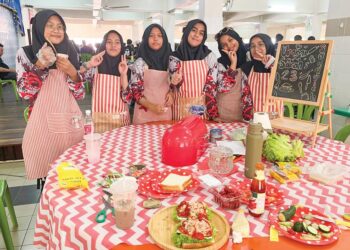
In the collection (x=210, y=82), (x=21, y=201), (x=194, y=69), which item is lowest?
(x=21, y=201)

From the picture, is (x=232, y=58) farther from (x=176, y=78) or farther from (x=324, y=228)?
(x=324, y=228)

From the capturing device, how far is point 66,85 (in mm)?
2475

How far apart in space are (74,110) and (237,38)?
1.78 meters

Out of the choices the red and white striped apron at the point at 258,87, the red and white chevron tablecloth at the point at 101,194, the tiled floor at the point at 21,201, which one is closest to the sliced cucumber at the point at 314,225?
the red and white chevron tablecloth at the point at 101,194

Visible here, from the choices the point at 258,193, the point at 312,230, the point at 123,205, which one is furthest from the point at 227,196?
the point at 123,205

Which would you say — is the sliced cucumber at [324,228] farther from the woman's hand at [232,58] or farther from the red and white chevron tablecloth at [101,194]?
the woman's hand at [232,58]

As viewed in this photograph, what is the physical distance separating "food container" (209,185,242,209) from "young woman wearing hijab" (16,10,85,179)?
1526 millimetres

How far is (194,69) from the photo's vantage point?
2900 millimetres

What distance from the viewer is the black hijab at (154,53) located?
286cm

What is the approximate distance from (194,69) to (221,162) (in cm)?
141

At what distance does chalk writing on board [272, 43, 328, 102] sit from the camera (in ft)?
7.56

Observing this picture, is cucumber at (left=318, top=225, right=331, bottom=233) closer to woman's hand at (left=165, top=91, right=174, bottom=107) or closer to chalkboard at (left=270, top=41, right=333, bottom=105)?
chalkboard at (left=270, top=41, right=333, bottom=105)

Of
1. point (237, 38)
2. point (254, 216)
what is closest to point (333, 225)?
point (254, 216)

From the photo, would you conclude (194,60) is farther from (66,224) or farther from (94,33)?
(94,33)
